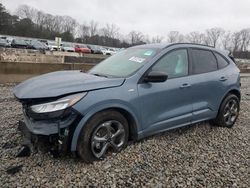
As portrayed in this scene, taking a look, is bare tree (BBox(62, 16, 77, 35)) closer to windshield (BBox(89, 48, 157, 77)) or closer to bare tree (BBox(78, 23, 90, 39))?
bare tree (BBox(78, 23, 90, 39))

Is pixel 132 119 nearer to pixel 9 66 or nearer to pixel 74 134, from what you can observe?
pixel 74 134

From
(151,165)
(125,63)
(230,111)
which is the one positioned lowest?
(151,165)

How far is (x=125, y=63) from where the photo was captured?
4.01 m

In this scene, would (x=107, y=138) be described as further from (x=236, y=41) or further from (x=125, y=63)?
(x=236, y=41)

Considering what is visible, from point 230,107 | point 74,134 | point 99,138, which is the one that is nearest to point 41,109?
point 74,134

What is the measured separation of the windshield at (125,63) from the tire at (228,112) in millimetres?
1868

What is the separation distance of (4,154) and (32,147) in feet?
1.42

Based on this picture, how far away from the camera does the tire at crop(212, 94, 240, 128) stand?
15.8ft

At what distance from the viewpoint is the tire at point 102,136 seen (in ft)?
10.2

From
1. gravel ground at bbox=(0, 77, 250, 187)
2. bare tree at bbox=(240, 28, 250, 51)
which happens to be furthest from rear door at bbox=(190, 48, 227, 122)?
bare tree at bbox=(240, 28, 250, 51)

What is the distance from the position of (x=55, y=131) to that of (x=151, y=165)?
1.29 m

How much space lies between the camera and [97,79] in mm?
3480

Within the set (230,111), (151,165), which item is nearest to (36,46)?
(230,111)

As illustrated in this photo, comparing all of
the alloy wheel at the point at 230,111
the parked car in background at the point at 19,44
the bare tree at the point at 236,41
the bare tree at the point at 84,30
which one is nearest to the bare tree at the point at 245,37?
the bare tree at the point at 236,41
